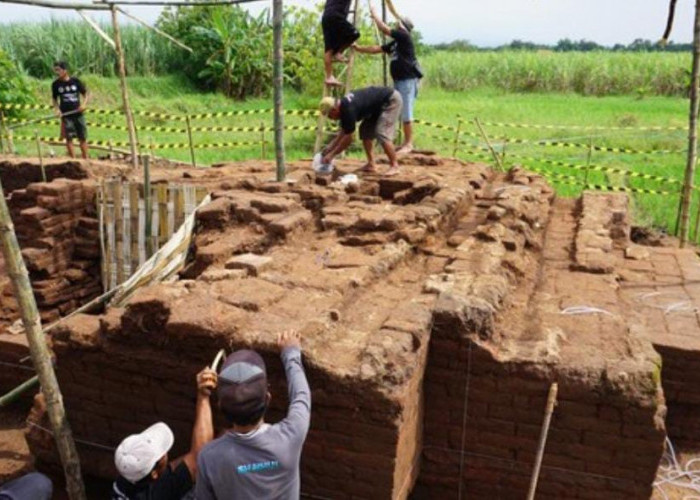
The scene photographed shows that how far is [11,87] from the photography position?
53.5 feet

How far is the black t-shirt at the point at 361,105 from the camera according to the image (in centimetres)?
631

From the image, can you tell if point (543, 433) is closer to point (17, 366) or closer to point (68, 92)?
point (17, 366)

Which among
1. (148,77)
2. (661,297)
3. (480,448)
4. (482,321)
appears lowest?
(480,448)

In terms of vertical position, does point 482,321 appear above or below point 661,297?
above

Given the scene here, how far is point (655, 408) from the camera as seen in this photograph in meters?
3.26

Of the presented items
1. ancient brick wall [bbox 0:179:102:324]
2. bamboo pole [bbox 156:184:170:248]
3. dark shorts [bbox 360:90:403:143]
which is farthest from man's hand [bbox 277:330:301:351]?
ancient brick wall [bbox 0:179:102:324]

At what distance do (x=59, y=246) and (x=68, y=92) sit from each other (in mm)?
4518

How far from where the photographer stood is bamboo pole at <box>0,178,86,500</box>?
2.98m

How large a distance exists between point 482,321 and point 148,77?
22.8 metres

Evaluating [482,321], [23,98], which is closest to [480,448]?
[482,321]

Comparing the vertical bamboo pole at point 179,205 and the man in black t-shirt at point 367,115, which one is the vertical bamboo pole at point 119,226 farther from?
the man in black t-shirt at point 367,115

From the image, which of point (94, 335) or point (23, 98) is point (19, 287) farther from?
point (23, 98)

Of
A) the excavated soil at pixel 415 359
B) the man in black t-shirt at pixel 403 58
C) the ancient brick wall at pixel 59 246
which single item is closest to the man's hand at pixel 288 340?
the excavated soil at pixel 415 359

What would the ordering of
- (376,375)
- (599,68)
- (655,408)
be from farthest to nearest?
(599,68)
(655,408)
(376,375)
